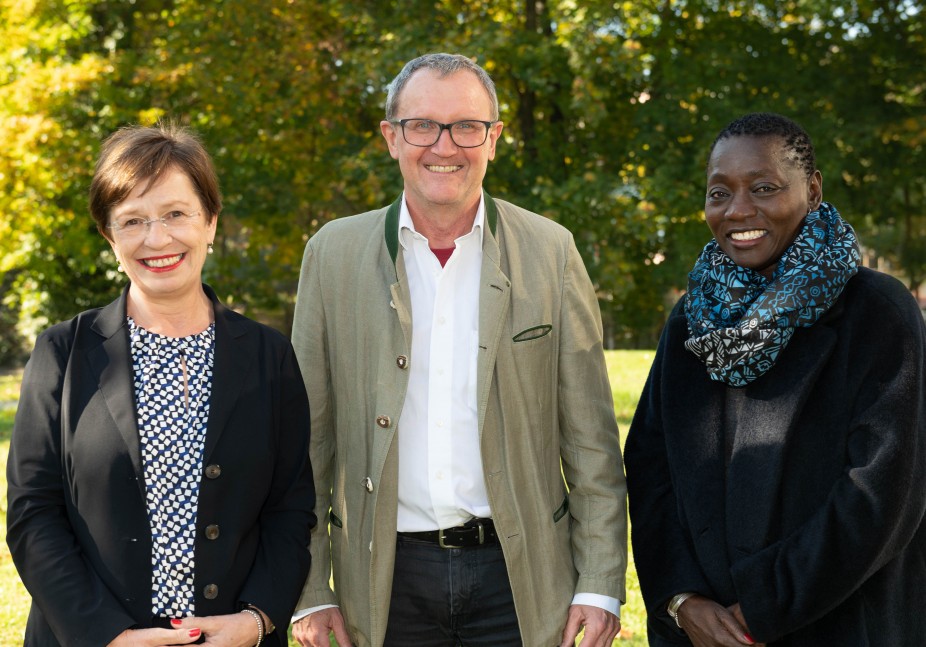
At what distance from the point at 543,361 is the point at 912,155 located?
12.0 meters

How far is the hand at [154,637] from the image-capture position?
8.54ft

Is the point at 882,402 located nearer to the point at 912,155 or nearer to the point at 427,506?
the point at 427,506

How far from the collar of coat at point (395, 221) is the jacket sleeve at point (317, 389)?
0.29m

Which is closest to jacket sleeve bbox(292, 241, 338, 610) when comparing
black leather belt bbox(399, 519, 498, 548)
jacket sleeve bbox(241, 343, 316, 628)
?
jacket sleeve bbox(241, 343, 316, 628)

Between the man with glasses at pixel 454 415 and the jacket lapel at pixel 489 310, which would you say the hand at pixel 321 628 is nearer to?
the man with glasses at pixel 454 415

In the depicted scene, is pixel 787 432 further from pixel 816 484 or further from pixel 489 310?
pixel 489 310

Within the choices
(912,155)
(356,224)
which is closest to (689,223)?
(912,155)

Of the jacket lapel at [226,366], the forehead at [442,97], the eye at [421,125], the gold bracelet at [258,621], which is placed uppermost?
the forehead at [442,97]

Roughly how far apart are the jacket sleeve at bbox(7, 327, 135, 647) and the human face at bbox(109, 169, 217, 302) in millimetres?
326

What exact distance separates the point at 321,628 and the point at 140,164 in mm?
1597

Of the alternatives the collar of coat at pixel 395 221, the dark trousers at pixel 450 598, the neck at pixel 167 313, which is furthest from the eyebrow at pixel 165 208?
the dark trousers at pixel 450 598

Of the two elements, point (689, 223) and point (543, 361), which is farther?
point (689, 223)

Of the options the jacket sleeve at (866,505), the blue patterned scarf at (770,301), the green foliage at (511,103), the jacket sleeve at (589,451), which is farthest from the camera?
the green foliage at (511,103)

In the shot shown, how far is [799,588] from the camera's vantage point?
2.62 meters
